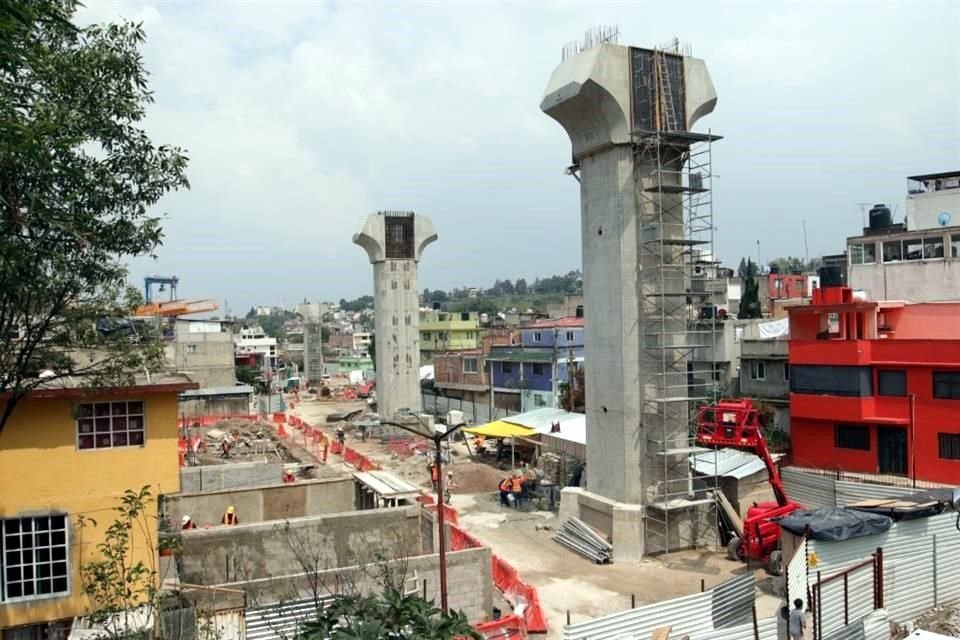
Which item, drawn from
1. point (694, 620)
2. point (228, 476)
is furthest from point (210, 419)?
point (694, 620)

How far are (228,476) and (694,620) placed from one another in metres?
19.4

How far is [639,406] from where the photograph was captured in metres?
23.4

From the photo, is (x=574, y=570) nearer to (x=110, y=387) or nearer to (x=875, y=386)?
(x=875, y=386)

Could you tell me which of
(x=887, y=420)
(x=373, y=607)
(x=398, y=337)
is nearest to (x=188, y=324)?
(x=398, y=337)

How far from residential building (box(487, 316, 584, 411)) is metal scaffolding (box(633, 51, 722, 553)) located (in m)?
19.9

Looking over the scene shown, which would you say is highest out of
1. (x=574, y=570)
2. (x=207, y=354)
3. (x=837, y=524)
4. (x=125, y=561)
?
(x=207, y=354)

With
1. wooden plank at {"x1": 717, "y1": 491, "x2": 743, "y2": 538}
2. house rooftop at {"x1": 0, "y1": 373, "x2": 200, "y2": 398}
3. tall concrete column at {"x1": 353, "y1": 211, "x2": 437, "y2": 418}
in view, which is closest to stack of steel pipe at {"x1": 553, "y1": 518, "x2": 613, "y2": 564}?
wooden plank at {"x1": 717, "y1": 491, "x2": 743, "y2": 538}

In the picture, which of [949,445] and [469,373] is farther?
[469,373]

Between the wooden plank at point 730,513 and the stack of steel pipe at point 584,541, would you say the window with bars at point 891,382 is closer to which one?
the wooden plank at point 730,513

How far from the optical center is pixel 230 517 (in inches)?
950

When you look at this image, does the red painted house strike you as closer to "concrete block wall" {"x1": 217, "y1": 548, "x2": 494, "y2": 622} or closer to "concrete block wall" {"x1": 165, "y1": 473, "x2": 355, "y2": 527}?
"concrete block wall" {"x1": 217, "y1": 548, "x2": 494, "y2": 622}

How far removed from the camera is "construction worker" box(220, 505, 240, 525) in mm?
24109

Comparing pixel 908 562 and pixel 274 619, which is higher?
pixel 274 619

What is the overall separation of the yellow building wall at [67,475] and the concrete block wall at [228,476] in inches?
514
